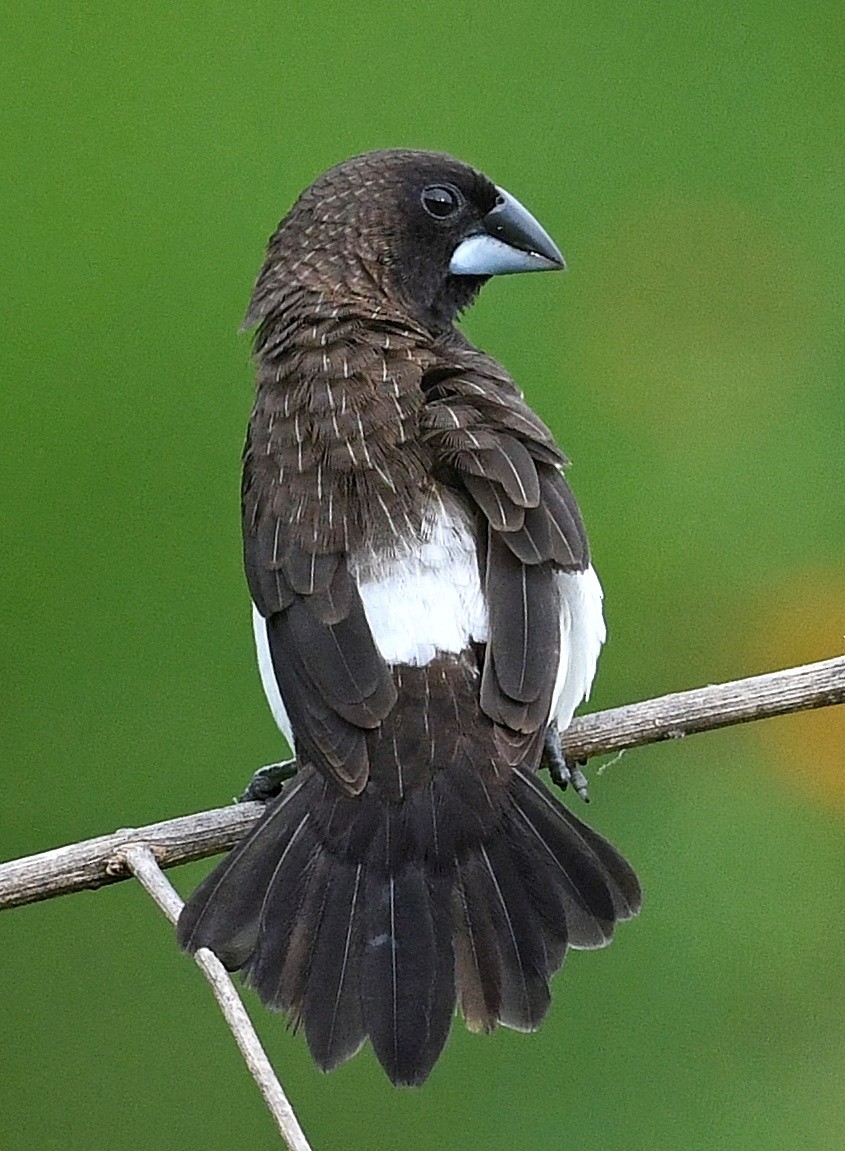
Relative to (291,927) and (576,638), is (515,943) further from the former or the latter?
(576,638)

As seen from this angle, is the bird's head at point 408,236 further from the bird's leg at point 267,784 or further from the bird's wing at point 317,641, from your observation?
the bird's leg at point 267,784

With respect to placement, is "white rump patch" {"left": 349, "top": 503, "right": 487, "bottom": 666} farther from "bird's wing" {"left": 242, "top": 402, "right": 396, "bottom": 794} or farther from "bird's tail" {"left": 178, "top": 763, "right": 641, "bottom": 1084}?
A: "bird's tail" {"left": 178, "top": 763, "right": 641, "bottom": 1084}

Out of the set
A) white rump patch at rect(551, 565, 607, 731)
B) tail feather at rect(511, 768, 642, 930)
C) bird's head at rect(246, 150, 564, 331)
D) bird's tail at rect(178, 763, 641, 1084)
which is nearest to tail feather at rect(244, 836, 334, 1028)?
bird's tail at rect(178, 763, 641, 1084)

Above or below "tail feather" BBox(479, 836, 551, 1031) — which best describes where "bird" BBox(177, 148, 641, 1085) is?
above

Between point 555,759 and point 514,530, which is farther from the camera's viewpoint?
point 555,759

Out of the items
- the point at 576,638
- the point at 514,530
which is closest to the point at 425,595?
the point at 514,530

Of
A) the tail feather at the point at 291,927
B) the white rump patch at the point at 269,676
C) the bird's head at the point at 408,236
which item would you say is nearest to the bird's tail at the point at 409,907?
the tail feather at the point at 291,927

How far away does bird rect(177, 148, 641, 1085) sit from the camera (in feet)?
6.88

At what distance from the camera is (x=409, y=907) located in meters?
2.10

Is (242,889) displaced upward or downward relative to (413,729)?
downward

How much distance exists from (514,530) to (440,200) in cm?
78

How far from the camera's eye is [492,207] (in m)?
2.81

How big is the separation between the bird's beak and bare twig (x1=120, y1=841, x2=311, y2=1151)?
1100 millimetres

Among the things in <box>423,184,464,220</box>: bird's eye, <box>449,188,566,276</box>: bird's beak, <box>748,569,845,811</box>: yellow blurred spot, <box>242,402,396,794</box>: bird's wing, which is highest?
<box>423,184,464,220</box>: bird's eye
